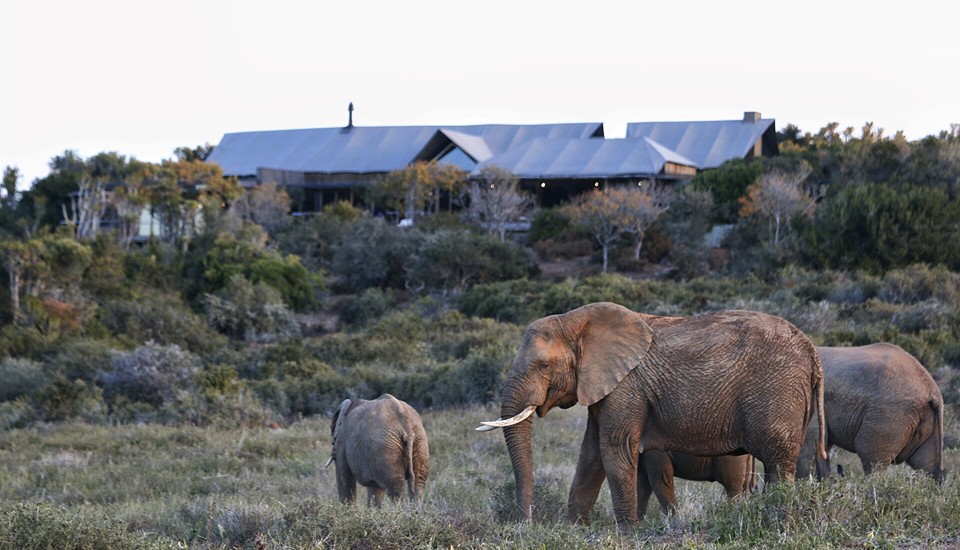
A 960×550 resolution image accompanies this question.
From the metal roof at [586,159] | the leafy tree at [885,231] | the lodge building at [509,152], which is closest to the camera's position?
the leafy tree at [885,231]

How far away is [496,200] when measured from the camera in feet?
160

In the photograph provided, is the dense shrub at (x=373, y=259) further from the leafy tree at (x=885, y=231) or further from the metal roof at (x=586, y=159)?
the leafy tree at (x=885, y=231)

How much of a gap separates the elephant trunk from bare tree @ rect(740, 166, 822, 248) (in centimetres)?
3170

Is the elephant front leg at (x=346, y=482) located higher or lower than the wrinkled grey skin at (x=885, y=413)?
lower

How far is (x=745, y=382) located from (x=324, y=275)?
37.4m

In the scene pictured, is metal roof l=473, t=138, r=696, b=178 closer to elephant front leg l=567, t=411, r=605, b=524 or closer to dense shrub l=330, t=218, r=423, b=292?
dense shrub l=330, t=218, r=423, b=292

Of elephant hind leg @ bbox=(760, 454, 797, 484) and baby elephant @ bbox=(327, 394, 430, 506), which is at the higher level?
elephant hind leg @ bbox=(760, 454, 797, 484)

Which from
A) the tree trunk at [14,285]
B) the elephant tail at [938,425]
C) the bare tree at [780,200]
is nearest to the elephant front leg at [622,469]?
the elephant tail at [938,425]

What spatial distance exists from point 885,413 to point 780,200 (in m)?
30.8

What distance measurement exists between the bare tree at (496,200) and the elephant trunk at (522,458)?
1546 inches

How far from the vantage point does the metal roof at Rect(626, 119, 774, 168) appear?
57.8 metres

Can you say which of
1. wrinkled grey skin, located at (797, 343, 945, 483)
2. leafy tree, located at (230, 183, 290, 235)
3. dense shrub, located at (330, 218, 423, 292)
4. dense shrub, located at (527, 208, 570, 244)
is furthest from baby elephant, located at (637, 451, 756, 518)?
leafy tree, located at (230, 183, 290, 235)

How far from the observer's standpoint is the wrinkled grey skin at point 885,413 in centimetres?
972

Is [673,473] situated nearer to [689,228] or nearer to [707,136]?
[689,228]
